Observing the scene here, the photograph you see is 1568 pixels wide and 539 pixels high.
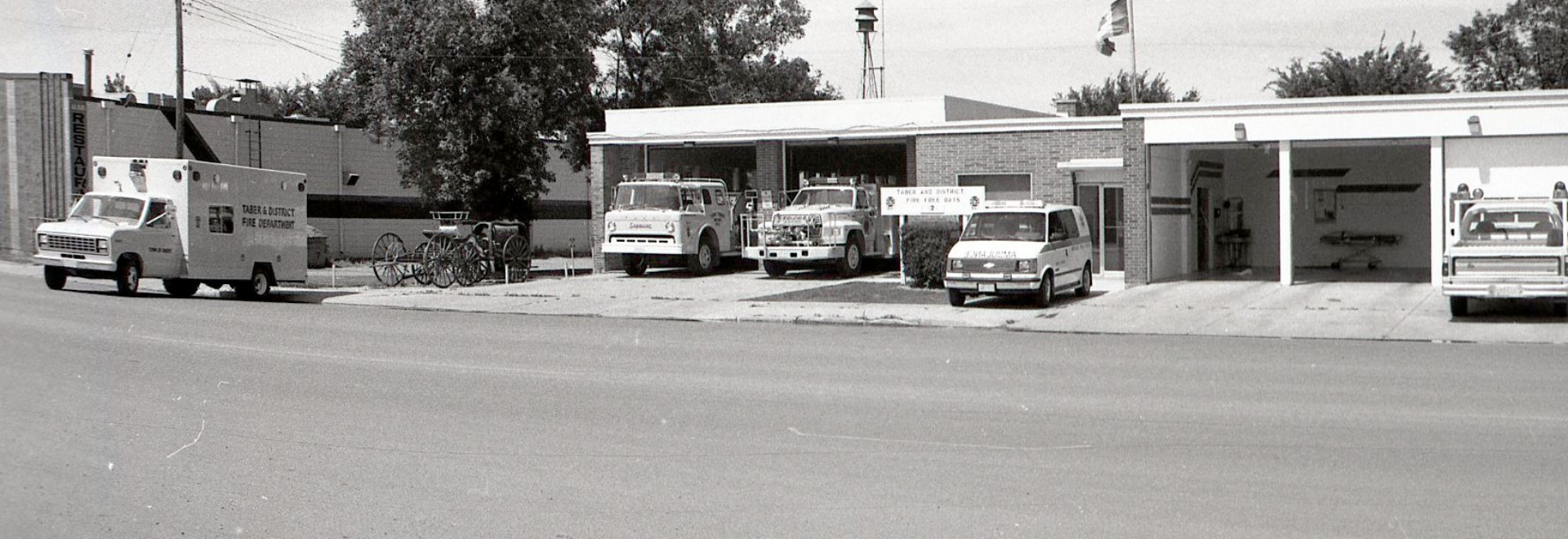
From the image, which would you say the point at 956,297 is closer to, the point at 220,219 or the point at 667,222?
the point at 667,222

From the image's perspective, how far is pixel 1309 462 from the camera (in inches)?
356

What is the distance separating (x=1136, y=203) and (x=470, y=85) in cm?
2078

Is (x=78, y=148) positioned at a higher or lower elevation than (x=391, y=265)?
higher

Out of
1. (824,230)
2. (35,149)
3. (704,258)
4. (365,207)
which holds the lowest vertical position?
(704,258)

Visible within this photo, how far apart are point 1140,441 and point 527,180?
35.0 metres

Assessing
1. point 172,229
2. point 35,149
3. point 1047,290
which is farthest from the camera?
point 35,149

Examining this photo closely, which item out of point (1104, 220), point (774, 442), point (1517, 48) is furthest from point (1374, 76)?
point (774, 442)

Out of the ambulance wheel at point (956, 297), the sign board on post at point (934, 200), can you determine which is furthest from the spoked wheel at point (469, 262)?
the ambulance wheel at point (956, 297)

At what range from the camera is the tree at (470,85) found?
132ft

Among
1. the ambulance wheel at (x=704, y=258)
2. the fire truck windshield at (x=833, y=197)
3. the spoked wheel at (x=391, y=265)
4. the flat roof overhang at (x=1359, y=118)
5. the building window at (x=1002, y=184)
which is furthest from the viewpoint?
the spoked wheel at (x=391, y=265)

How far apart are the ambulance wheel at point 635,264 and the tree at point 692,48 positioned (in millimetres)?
20198

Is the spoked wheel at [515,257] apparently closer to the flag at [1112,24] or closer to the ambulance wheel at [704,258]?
the ambulance wheel at [704,258]

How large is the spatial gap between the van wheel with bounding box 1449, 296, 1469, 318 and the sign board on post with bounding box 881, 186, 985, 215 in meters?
8.96

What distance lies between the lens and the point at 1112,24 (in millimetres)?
41000
